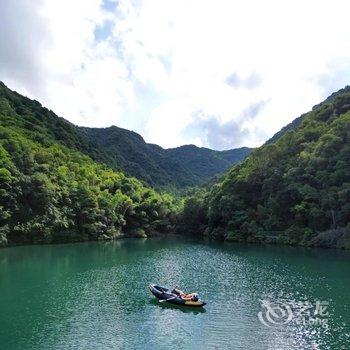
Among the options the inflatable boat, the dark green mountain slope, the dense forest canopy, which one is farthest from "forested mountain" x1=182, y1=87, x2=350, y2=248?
the dark green mountain slope

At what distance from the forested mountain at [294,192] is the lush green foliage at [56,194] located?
14.8 meters

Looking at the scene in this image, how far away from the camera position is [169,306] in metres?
31.2

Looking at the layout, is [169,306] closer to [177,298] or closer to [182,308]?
[177,298]

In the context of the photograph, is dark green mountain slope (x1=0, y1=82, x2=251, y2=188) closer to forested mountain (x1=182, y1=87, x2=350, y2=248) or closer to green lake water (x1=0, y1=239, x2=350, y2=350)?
forested mountain (x1=182, y1=87, x2=350, y2=248)

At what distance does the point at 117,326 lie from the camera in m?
26.0

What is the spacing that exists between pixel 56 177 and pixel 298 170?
4342cm

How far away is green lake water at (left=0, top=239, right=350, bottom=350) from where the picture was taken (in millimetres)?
23828

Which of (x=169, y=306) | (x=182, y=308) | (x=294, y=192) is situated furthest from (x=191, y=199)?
(x=182, y=308)

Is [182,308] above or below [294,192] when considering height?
below

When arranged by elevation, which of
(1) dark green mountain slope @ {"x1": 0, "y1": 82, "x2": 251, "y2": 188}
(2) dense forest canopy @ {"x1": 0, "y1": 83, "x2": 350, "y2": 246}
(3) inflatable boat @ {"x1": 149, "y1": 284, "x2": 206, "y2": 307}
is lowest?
(3) inflatable boat @ {"x1": 149, "y1": 284, "x2": 206, "y2": 307}

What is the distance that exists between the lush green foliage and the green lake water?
34.5ft

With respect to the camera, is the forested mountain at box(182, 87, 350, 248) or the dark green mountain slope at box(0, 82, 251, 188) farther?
the dark green mountain slope at box(0, 82, 251, 188)

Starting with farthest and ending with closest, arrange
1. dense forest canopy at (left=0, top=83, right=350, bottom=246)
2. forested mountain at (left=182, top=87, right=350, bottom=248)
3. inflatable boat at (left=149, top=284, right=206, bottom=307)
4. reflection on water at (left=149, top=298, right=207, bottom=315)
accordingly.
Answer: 1. forested mountain at (left=182, top=87, right=350, bottom=248)
2. dense forest canopy at (left=0, top=83, right=350, bottom=246)
3. inflatable boat at (left=149, top=284, right=206, bottom=307)
4. reflection on water at (left=149, top=298, right=207, bottom=315)

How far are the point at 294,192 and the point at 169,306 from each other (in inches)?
2014
